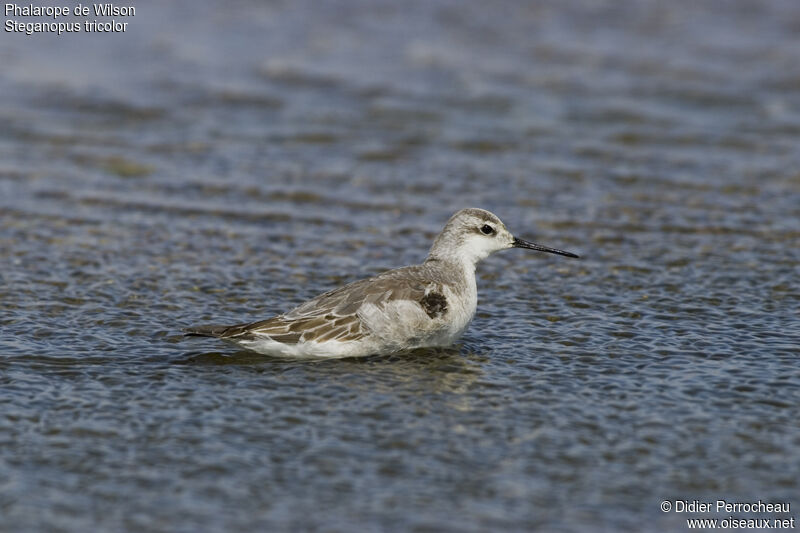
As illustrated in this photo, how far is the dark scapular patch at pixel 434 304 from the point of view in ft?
29.0

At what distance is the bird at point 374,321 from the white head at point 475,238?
0.23 metres

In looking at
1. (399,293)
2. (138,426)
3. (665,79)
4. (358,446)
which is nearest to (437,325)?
(399,293)

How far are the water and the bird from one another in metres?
0.16

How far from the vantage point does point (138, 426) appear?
7102 millimetres

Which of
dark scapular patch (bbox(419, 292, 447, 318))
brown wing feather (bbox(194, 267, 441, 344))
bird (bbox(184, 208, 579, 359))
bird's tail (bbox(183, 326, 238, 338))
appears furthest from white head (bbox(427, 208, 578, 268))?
bird's tail (bbox(183, 326, 238, 338))

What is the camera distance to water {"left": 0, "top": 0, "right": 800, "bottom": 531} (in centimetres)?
644

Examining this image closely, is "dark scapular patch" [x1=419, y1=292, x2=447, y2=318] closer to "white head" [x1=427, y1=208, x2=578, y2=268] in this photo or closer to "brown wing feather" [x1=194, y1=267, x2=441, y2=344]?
"brown wing feather" [x1=194, y1=267, x2=441, y2=344]

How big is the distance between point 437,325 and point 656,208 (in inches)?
194

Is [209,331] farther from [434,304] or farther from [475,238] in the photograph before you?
[475,238]

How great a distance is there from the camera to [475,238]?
9.74 m

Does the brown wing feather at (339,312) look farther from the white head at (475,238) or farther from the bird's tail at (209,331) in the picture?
the white head at (475,238)

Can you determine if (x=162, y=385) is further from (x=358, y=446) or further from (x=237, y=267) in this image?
(x=237, y=267)

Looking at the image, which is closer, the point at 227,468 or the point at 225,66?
the point at 227,468

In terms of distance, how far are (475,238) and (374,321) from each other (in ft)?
5.03
